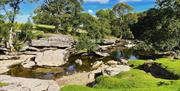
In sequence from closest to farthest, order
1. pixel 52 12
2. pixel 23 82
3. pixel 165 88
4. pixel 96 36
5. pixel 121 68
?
1. pixel 165 88
2. pixel 23 82
3. pixel 121 68
4. pixel 96 36
5. pixel 52 12

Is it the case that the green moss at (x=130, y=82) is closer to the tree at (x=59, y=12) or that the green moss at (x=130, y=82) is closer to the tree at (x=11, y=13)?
the tree at (x=11, y=13)

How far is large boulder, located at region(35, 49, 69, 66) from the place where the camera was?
5297 cm

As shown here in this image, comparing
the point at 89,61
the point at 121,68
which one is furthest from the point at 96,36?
the point at 121,68

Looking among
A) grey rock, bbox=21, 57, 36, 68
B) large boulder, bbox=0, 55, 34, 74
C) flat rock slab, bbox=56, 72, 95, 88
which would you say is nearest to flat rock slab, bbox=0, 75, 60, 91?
flat rock slab, bbox=56, 72, 95, 88

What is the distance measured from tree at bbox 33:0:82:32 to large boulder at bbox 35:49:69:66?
154ft

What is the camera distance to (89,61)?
189ft

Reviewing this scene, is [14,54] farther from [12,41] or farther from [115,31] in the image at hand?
[115,31]

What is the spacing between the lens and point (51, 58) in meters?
54.8

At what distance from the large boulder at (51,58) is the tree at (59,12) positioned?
1844 inches

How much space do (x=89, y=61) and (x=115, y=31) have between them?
215 ft

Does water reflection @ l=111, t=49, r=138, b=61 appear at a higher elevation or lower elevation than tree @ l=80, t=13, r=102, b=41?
lower

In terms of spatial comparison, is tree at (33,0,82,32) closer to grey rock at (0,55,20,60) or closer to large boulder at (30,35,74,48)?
large boulder at (30,35,74,48)

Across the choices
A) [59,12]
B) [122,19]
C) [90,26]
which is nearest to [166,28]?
[90,26]

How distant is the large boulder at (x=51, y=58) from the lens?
53.0 metres
